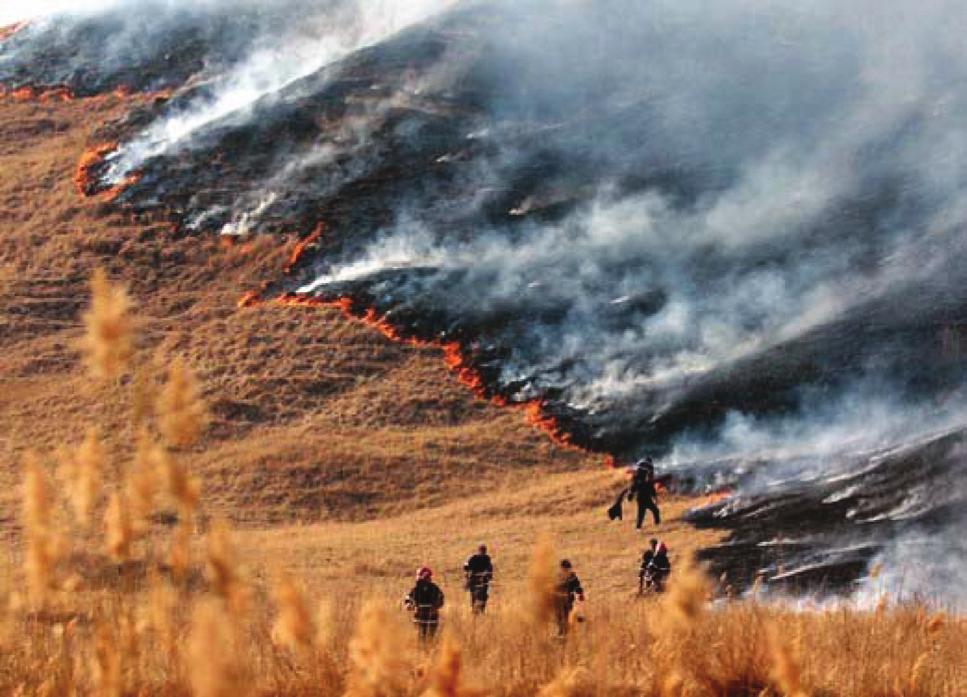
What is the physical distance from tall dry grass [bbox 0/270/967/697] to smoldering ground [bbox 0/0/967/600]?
790 inches

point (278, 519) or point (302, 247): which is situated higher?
point (302, 247)

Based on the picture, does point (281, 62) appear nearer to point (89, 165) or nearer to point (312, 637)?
point (89, 165)

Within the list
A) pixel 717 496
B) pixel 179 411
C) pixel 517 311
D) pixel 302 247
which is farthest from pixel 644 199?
pixel 179 411

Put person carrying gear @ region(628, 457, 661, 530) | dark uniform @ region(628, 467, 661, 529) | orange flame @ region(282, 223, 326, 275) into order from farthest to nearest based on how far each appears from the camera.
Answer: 1. orange flame @ region(282, 223, 326, 275)
2. dark uniform @ region(628, 467, 661, 529)
3. person carrying gear @ region(628, 457, 661, 530)

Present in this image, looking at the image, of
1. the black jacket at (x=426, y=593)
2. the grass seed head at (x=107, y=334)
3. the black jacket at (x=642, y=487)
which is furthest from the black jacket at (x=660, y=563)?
the black jacket at (x=642, y=487)

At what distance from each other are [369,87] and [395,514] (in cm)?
3019

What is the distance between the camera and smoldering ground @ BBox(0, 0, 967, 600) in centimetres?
3888

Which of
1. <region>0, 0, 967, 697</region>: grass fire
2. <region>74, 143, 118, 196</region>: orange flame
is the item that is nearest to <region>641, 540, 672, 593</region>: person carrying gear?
<region>0, 0, 967, 697</region>: grass fire

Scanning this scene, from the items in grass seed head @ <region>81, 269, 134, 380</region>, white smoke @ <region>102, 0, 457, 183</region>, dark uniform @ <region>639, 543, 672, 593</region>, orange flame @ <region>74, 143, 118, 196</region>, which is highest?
white smoke @ <region>102, 0, 457, 183</region>

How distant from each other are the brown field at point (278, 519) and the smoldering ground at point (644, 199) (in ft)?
9.48

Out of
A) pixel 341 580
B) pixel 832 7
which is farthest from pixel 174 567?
pixel 832 7

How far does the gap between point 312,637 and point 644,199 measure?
46823mm

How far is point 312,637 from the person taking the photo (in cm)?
691

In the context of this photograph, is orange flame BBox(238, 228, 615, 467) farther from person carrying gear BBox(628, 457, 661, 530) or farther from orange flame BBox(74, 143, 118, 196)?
orange flame BBox(74, 143, 118, 196)
